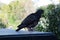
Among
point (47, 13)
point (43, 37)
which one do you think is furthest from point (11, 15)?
point (43, 37)

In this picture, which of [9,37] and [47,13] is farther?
[47,13]

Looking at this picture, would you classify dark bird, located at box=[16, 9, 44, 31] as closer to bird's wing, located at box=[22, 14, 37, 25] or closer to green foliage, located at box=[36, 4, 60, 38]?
bird's wing, located at box=[22, 14, 37, 25]

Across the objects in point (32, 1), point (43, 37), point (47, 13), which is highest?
point (32, 1)

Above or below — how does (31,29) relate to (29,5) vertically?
below

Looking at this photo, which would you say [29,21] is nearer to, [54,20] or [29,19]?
[29,19]

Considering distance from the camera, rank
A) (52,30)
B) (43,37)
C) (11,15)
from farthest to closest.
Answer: (11,15) → (52,30) → (43,37)

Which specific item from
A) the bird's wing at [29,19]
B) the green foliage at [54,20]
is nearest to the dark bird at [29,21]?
the bird's wing at [29,19]

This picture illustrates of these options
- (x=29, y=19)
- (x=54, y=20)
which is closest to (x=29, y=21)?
(x=29, y=19)

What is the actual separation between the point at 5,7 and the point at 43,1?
0.94m

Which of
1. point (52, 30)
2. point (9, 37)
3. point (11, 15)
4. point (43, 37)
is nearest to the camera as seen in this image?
point (9, 37)

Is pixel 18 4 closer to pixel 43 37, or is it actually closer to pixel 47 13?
pixel 47 13

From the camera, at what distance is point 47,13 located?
10.5ft

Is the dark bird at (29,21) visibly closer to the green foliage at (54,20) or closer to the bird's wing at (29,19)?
the bird's wing at (29,19)

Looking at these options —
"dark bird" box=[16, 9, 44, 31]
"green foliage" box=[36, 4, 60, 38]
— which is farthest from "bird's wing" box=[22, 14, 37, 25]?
"green foliage" box=[36, 4, 60, 38]
